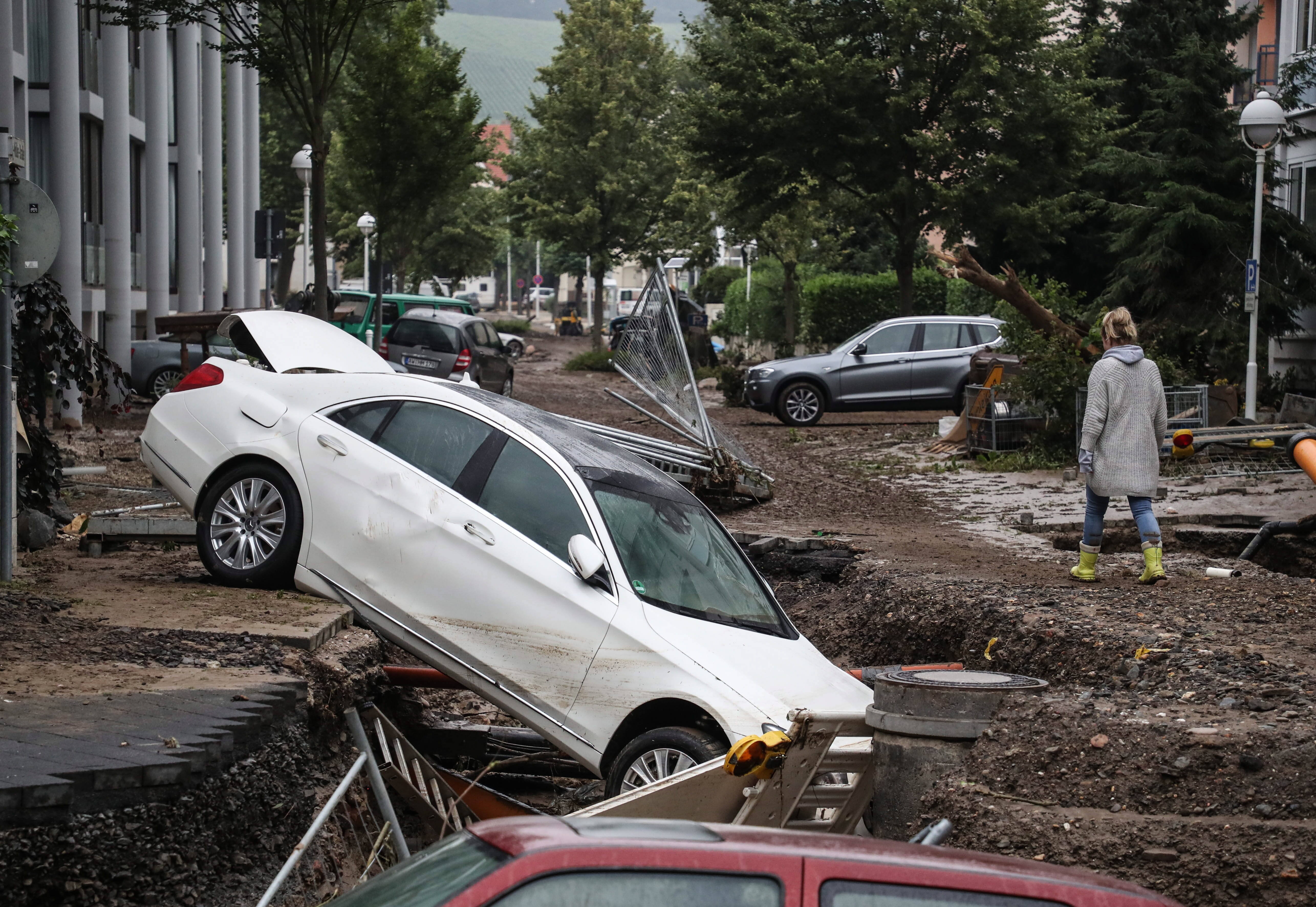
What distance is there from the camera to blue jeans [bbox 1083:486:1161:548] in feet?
30.4

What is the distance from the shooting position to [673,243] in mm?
49844

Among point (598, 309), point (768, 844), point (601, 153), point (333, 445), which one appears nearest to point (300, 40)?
point (333, 445)

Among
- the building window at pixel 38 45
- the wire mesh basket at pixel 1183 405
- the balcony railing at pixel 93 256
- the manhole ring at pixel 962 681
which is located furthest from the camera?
the balcony railing at pixel 93 256

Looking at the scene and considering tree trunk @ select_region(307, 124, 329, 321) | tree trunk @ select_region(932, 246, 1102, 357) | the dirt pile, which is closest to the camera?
the dirt pile

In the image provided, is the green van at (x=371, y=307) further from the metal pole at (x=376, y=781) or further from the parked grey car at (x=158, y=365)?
the metal pole at (x=376, y=781)

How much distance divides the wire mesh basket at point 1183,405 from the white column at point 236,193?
80.9ft

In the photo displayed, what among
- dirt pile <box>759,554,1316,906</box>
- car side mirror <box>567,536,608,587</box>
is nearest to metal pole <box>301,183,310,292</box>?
car side mirror <box>567,536,608,587</box>

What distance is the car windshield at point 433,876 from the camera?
2525mm

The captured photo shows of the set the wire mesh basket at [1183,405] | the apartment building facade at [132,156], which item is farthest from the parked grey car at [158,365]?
the wire mesh basket at [1183,405]

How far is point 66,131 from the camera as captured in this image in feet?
71.3

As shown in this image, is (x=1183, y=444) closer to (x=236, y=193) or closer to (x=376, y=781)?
(x=376, y=781)

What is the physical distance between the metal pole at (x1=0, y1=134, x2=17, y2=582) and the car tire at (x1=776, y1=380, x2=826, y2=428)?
1662 centimetres

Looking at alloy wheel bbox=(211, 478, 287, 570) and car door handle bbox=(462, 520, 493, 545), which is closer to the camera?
car door handle bbox=(462, 520, 493, 545)

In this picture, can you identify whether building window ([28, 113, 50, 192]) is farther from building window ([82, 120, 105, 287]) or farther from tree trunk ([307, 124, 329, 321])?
tree trunk ([307, 124, 329, 321])
